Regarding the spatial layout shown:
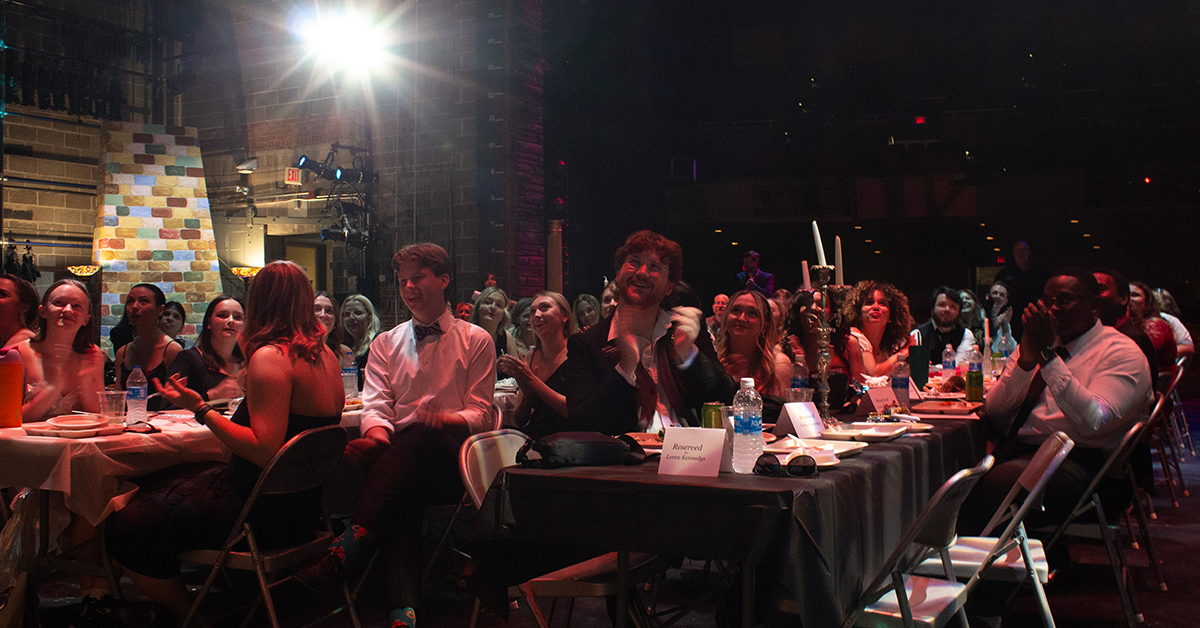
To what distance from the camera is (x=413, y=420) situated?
3469 mm

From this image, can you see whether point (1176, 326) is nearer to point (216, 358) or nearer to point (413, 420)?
point (413, 420)

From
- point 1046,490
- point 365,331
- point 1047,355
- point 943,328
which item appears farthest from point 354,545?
point 943,328

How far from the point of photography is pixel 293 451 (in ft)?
8.66

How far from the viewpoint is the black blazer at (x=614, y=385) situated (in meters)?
3.04

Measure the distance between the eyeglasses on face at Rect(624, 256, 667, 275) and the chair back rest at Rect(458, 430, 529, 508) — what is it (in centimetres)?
67

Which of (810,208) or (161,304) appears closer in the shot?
(161,304)

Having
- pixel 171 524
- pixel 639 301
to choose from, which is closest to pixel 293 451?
pixel 171 524

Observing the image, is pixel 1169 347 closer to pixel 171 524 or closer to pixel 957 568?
pixel 957 568

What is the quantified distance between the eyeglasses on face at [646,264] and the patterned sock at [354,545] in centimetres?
134

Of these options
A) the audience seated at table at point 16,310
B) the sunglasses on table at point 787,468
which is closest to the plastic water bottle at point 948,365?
the sunglasses on table at point 787,468

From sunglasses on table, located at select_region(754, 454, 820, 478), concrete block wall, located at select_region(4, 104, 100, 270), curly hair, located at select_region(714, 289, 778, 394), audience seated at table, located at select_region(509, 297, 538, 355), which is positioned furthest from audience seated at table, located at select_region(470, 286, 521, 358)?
concrete block wall, located at select_region(4, 104, 100, 270)

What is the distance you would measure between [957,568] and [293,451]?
2.00m

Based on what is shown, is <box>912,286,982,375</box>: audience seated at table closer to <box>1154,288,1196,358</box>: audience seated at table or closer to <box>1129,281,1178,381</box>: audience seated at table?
<box>1129,281,1178,381</box>: audience seated at table

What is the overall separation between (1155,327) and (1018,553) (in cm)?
397
